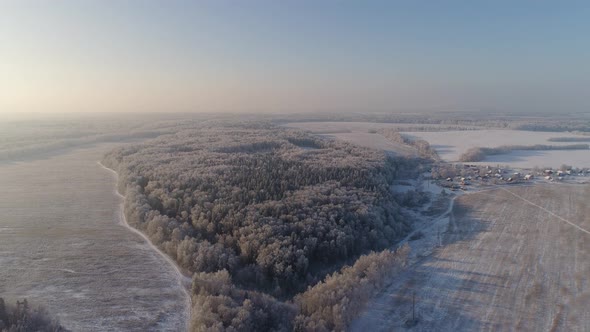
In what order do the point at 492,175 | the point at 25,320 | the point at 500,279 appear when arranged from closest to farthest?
1. the point at 25,320
2. the point at 500,279
3. the point at 492,175

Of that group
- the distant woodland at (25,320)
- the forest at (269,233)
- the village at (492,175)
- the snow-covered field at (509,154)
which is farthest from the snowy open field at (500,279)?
the snow-covered field at (509,154)

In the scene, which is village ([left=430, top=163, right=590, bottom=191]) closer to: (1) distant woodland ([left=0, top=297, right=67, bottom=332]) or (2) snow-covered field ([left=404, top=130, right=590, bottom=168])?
(2) snow-covered field ([left=404, top=130, right=590, bottom=168])

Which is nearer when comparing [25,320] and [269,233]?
[25,320]

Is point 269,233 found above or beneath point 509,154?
above

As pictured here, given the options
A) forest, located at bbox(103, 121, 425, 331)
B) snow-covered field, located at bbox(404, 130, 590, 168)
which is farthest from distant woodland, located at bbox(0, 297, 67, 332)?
snow-covered field, located at bbox(404, 130, 590, 168)

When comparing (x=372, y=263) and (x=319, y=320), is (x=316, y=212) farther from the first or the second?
(x=319, y=320)

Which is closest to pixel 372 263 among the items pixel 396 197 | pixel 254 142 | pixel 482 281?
pixel 482 281

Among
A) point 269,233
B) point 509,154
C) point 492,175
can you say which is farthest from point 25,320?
point 509,154

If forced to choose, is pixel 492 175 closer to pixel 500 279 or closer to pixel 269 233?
pixel 500 279
